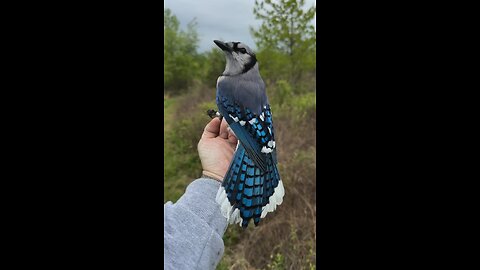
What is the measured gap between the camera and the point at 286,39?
1.49 meters

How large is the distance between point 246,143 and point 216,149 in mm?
101

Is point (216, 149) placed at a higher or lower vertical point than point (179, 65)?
higher

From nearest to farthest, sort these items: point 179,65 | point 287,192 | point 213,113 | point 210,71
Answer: point 213,113, point 210,71, point 179,65, point 287,192

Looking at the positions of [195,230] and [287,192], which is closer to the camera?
[195,230]

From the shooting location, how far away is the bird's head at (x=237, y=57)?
0.87m

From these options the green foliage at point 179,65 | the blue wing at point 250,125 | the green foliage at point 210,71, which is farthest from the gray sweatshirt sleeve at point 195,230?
the green foliage at point 179,65

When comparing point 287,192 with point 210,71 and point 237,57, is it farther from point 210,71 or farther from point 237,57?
point 237,57

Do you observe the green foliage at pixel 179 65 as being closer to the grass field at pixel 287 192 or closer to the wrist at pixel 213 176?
the grass field at pixel 287 192

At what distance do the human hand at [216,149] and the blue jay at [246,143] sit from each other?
42mm

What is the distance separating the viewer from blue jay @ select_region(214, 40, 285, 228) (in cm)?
85

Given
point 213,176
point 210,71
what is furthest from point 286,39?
point 213,176

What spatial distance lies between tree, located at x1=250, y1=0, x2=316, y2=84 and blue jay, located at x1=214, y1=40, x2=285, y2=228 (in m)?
0.12
